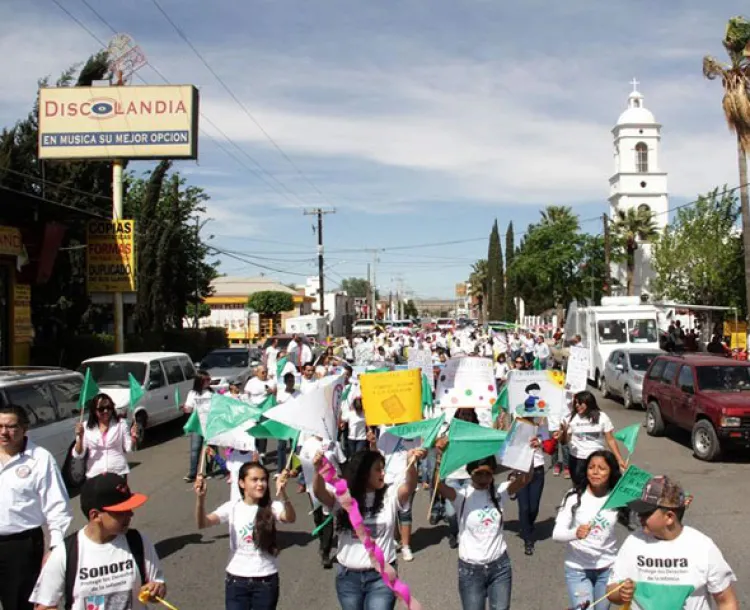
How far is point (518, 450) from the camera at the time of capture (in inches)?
227

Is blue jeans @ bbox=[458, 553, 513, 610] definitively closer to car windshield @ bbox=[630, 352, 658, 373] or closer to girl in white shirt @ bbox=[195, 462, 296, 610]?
girl in white shirt @ bbox=[195, 462, 296, 610]

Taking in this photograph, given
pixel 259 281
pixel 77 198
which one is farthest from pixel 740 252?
pixel 259 281

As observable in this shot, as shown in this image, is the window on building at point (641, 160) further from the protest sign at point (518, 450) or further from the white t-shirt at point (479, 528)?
the white t-shirt at point (479, 528)

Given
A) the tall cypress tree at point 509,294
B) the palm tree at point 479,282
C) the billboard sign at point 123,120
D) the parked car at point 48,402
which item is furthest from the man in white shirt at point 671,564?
the palm tree at point 479,282

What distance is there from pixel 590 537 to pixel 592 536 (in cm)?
1

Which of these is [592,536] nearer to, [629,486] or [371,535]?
[629,486]

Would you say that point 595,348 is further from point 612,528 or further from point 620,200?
point 620,200

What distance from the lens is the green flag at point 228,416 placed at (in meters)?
7.18

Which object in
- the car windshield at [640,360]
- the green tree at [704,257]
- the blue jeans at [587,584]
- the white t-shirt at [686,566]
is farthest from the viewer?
the green tree at [704,257]

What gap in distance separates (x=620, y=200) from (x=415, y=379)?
55476mm

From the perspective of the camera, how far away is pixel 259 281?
310 ft

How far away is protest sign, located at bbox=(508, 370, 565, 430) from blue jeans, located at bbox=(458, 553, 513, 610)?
4176 millimetres

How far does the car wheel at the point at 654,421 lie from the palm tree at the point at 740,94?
11525 millimetres

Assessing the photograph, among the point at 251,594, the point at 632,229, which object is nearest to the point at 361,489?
the point at 251,594
